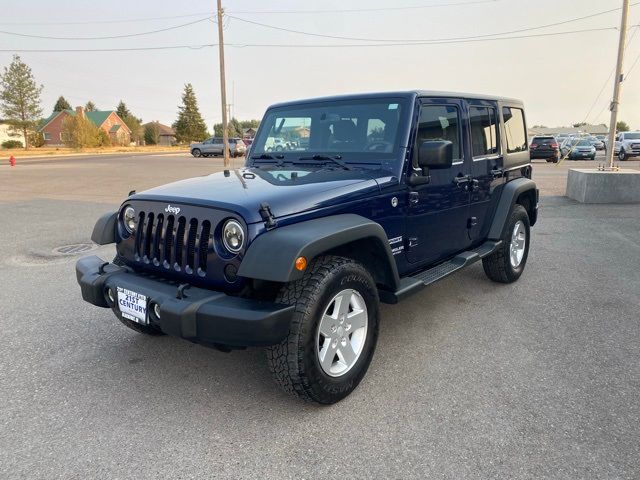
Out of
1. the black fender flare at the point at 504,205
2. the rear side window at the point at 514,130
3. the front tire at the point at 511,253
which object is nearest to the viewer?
the black fender flare at the point at 504,205

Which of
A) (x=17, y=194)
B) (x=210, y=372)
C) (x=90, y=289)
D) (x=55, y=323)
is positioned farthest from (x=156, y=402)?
(x=17, y=194)

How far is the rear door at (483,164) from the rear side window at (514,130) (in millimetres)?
284

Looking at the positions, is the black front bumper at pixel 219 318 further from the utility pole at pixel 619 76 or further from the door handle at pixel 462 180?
the utility pole at pixel 619 76

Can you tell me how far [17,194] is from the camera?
13648 mm

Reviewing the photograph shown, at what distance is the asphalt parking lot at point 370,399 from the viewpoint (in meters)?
2.46

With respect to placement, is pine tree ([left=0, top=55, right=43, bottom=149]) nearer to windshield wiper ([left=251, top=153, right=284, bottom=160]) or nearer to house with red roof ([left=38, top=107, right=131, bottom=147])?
house with red roof ([left=38, top=107, right=131, bottom=147])

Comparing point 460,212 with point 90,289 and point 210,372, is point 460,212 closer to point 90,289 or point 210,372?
point 210,372

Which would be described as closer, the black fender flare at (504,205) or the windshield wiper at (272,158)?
the windshield wiper at (272,158)

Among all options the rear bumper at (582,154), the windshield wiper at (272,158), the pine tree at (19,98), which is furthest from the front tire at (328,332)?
the pine tree at (19,98)

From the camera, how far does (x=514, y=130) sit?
554cm

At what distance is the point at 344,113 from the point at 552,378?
8.21 ft

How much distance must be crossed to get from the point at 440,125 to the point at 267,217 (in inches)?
82.5

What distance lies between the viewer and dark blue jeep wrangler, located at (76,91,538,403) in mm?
2621

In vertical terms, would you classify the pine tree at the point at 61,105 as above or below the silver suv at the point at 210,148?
above
